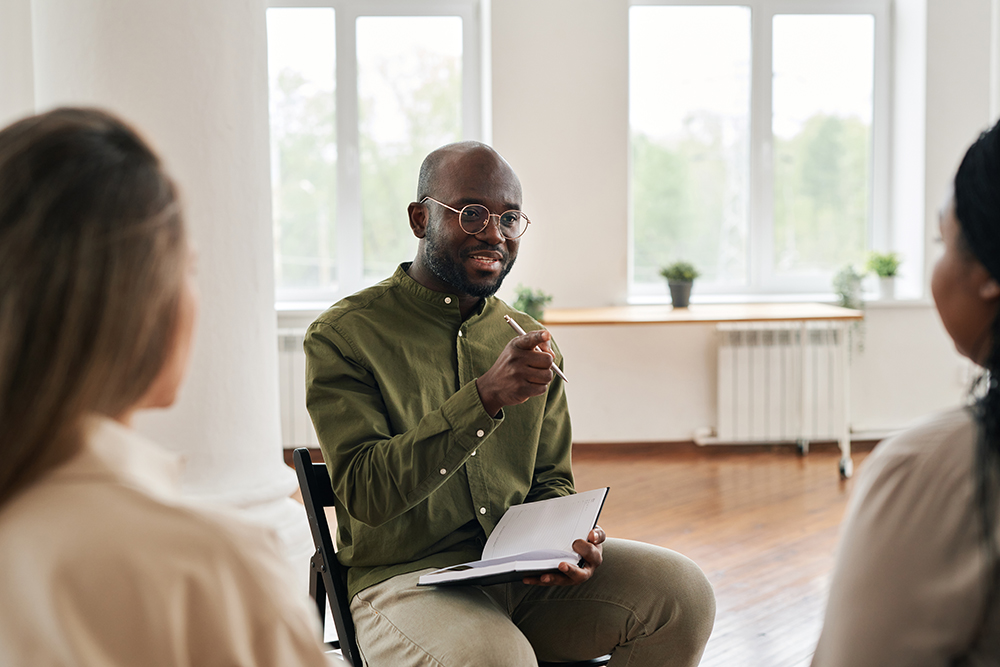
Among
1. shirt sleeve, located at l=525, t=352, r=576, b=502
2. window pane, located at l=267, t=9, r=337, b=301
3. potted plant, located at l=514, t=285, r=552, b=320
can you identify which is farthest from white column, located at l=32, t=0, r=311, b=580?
window pane, located at l=267, t=9, r=337, b=301

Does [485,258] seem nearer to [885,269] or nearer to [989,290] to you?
[989,290]

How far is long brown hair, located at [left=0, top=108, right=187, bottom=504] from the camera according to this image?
0.62 metres

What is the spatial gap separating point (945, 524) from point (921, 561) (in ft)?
0.13

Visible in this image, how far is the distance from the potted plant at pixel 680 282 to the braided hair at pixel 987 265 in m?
3.90

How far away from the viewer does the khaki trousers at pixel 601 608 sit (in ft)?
4.70

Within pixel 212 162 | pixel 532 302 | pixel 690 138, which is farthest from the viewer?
pixel 690 138

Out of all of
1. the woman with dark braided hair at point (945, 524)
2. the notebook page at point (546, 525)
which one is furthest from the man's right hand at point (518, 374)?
the woman with dark braided hair at point (945, 524)

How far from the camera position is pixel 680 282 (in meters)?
4.70

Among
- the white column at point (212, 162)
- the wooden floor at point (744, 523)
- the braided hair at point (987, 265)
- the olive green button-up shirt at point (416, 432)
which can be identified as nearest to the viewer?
the braided hair at point (987, 265)

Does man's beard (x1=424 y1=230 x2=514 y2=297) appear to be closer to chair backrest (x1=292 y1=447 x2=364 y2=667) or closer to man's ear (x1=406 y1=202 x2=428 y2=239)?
man's ear (x1=406 y1=202 x2=428 y2=239)

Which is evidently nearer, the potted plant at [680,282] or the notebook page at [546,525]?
the notebook page at [546,525]

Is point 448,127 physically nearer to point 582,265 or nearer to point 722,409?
point 582,265

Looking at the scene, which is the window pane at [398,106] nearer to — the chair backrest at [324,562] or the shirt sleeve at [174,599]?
the chair backrest at [324,562]

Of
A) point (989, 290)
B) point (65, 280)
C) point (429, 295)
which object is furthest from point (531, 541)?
point (65, 280)
